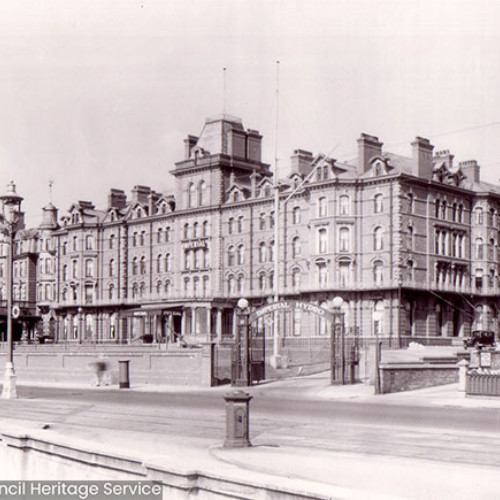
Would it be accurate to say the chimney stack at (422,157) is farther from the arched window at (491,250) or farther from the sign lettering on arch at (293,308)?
the sign lettering on arch at (293,308)

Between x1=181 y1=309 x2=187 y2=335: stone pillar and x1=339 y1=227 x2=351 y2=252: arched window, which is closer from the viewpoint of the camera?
x1=339 y1=227 x2=351 y2=252: arched window

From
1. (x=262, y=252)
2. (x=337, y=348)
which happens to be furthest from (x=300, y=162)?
(x=337, y=348)

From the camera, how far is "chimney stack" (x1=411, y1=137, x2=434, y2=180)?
200 ft

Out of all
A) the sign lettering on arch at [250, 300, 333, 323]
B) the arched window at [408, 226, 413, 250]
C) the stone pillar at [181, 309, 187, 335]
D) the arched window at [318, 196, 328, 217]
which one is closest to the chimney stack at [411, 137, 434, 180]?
the arched window at [408, 226, 413, 250]

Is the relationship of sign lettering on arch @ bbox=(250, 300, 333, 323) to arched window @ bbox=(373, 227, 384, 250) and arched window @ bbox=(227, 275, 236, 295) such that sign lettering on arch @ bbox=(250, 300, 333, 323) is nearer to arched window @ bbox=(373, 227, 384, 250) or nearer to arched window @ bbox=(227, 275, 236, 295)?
arched window @ bbox=(373, 227, 384, 250)

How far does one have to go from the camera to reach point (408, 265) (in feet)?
195

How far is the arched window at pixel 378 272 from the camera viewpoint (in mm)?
59531

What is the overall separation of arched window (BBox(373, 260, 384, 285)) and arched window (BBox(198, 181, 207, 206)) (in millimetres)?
17019

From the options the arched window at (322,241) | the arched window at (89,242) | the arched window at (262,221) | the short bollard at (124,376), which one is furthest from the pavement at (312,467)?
the arched window at (89,242)

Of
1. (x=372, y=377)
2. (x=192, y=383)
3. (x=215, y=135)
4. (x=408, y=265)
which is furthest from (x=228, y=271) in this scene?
(x=372, y=377)

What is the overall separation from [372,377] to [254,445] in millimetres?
19675

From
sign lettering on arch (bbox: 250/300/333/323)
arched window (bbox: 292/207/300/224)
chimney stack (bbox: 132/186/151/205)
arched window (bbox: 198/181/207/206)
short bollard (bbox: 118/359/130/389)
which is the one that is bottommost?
short bollard (bbox: 118/359/130/389)

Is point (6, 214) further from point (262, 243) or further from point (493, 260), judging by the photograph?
point (493, 260)

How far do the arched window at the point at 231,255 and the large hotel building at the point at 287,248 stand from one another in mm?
127
